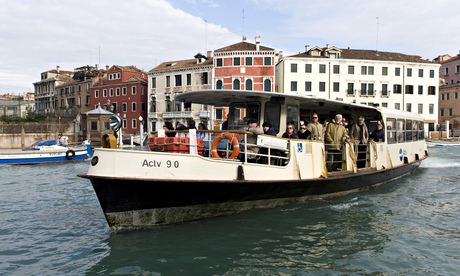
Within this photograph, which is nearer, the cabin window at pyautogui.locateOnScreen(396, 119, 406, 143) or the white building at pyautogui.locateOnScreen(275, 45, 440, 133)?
the cabin window at pyautogui.locateOnScreen(396, 119, 406, 143)

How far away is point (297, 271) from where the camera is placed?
20.3ft

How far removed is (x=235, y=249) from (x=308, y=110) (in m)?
8.55

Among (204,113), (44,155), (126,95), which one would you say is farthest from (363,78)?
(44,155)

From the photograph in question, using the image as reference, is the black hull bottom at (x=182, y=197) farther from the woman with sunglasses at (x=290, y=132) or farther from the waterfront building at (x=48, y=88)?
the waterfront building at (x=48, y=88)

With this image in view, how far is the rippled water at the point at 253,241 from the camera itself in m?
6.33

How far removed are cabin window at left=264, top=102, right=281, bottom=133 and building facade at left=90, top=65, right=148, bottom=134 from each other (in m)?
45.5

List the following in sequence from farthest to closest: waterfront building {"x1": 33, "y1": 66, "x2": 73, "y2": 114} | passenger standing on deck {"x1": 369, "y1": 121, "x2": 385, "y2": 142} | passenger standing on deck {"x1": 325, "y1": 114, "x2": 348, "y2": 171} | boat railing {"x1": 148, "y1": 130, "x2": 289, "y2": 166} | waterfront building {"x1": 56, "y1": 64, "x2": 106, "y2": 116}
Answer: waterfront building {"x1": 33, "y1": 66, "x2": 73, "y2": 114} → waterfront building {"x1": 56, "y1": 64, "x2": 106, "y2": 116} → passenger standing on deck {"x1": 369, "y1": 121, "x2": 385, "y2": 142} → passenger standing on deck {"x1": 325, "y1": 114, "x2": 348, "y2": 171} → boat railing {"x1": 148, "y1": 130, "x2": 289, "y2": 166}

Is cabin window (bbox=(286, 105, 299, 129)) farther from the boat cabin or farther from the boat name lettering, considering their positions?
the boat name lettering

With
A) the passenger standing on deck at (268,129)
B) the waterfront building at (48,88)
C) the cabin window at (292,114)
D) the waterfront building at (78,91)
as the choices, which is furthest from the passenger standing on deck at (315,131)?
the waterfront building at (48,88)

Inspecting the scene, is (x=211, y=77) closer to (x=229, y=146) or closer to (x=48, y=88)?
(x=229, y=146)

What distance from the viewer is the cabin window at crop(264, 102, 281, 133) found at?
33.9ft

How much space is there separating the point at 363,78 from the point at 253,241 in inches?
1748

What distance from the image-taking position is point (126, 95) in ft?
181

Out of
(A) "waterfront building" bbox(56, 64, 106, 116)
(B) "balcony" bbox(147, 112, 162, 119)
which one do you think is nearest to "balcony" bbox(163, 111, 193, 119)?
(B) "balcony" bbox(147, 112, 162, 119)
